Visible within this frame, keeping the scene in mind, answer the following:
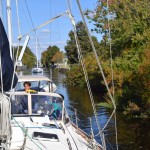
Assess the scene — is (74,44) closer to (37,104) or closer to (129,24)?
(129,24)

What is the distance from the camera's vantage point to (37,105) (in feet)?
38.6

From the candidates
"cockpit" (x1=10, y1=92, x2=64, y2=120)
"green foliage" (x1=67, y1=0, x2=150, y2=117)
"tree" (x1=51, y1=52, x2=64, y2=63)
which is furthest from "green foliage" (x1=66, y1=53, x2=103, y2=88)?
"tree" (x1=51, y1=52, x2=64, y2=63)

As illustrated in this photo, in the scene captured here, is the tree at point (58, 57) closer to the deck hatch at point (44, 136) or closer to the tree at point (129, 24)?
the tree at point (129, 24)

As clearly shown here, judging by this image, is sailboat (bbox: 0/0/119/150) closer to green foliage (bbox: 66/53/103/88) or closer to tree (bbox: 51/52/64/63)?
green foliage (bbox: 66/53/103/88)

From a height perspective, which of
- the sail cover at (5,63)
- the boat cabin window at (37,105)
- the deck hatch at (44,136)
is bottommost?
the deck hatch at (44,136)

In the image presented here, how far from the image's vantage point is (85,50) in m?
75.1

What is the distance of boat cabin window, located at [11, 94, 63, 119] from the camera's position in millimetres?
11602

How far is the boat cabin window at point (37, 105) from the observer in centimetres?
1160

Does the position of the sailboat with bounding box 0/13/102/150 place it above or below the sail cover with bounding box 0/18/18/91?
below

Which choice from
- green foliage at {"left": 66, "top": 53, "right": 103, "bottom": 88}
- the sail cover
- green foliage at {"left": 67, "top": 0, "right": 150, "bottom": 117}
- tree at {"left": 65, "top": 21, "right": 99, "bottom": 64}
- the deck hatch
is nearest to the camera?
the sail cover

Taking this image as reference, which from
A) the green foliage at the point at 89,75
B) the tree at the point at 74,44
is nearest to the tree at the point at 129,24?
the green foliage at the point at 89,75

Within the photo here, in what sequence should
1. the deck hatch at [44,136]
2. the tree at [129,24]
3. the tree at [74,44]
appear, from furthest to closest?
the tree at [74,44], the tree at [129,24], the deck hatch at [44,136]

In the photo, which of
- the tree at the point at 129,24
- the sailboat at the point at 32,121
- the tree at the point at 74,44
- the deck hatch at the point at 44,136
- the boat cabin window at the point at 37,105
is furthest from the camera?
the tree at the point at 74,44

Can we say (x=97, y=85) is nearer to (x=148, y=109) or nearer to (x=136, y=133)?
(x=148, y=109)
